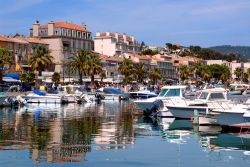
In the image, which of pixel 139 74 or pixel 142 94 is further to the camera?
pixel 139 74

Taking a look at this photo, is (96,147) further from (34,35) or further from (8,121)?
(34,35)

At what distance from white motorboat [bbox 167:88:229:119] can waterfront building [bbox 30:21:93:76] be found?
8835 centimetres

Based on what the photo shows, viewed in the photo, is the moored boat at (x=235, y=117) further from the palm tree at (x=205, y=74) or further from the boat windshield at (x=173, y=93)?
the palm tree at (x=205, y=74)

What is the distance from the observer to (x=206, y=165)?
25.0 meters

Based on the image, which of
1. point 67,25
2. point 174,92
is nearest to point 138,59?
point 67,25

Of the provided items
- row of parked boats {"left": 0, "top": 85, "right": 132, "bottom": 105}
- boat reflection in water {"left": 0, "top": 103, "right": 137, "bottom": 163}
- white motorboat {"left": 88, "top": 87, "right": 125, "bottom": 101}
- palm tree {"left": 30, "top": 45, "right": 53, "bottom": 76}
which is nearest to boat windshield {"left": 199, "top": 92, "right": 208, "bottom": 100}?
boat reflection in water {"left": 0, "top": 103, "right": 137, "bottom": 163}

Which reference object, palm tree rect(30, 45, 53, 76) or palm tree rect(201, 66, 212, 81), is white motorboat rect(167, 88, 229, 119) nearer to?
palm tree rect(30, 45, 53, 76)

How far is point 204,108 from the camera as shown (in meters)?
45.1

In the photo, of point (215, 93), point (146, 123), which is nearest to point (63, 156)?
point (146, 123)

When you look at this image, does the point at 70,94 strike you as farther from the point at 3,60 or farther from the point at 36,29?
the point at 36,29

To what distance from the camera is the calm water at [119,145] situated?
84.3 ft

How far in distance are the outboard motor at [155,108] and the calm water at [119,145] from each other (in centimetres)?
582

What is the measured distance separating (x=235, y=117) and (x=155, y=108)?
15.0 meters

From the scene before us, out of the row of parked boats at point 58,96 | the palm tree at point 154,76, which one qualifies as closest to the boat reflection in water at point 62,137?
the row of parked boats at point 58,96
